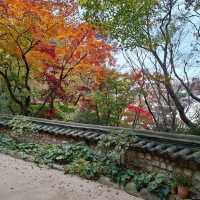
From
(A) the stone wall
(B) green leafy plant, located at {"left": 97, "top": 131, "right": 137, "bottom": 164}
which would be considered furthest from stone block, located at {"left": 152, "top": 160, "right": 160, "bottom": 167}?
(B) green leafy plant, located at {"left": 97, "top": 131, "right": 137, "bottom": 164}

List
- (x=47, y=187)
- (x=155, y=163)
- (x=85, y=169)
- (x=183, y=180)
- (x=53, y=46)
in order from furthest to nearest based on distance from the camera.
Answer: (x=53, y=46) < (x=85, y=169) < (x=155, y=163) < (x=47, y=187) < (x=183, y=180)

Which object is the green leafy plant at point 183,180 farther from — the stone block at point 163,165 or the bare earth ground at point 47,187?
the bare earth ground at point 47,187

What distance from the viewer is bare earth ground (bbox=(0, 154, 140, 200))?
6.32 metres

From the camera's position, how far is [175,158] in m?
6.63

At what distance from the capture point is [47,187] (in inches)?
269

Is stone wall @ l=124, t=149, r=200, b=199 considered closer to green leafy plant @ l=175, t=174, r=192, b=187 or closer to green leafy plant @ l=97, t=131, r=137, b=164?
green leafy plant @ l=175, t=174, r=192, b=187

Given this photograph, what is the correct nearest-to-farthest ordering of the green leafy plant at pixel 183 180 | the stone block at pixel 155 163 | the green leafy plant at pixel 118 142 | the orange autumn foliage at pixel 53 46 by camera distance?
the green leafy plant at pixel 183 180, the stone block at pixel 155 163, the green leafy plant at pixel 118 142, the orange autumn foliage at pixel 53 46

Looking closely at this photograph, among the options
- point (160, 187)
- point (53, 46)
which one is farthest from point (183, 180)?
point (53, 46)

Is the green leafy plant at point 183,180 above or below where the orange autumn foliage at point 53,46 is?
below

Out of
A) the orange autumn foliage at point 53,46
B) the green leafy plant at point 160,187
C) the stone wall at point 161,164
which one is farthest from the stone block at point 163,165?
the orange autumn foliage at point 53,46

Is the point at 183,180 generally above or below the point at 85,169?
above

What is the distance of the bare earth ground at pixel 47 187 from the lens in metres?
6.32

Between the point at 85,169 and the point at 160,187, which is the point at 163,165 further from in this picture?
the point at 85,169

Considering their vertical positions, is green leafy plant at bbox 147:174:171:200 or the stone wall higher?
the stone wall
